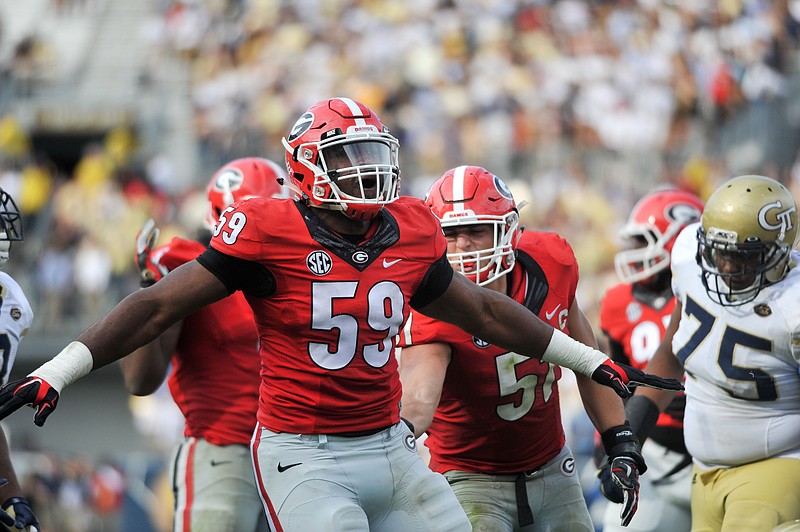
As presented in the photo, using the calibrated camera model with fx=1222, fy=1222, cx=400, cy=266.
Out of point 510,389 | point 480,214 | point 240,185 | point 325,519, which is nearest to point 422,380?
point 510,389

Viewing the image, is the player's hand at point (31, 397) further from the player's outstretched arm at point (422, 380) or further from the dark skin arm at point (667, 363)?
the dark skin arm at point (667, 363)

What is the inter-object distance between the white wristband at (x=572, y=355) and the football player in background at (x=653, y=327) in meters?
1.67

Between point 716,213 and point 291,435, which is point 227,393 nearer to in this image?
point 291,435

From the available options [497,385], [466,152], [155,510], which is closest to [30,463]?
[155,510]

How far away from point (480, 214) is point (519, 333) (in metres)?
0.65

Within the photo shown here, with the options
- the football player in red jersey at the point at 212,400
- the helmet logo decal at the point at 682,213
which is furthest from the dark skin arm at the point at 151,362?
the helmet logo decal at the point at 682,213

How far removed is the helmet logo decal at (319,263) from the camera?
3592 mm

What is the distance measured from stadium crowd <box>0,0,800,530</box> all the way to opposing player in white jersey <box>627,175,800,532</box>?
798cm

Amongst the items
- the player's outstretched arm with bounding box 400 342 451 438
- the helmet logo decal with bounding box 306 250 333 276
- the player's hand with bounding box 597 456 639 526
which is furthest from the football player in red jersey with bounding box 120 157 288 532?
the player's hand with bounding box 597 456 639 526

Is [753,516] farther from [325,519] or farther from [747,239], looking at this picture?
[325,519]

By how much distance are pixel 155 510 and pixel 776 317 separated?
302 inches

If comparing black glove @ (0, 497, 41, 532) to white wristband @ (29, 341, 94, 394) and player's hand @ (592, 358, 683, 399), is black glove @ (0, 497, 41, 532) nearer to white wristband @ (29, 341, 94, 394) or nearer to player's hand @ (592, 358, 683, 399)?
white wristband @ (29, 341, 94, 394)

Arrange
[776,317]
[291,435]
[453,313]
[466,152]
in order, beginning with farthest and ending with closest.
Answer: [466,152] → [776,317] → [453,313] → [291,435]

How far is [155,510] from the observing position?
10844 mm
